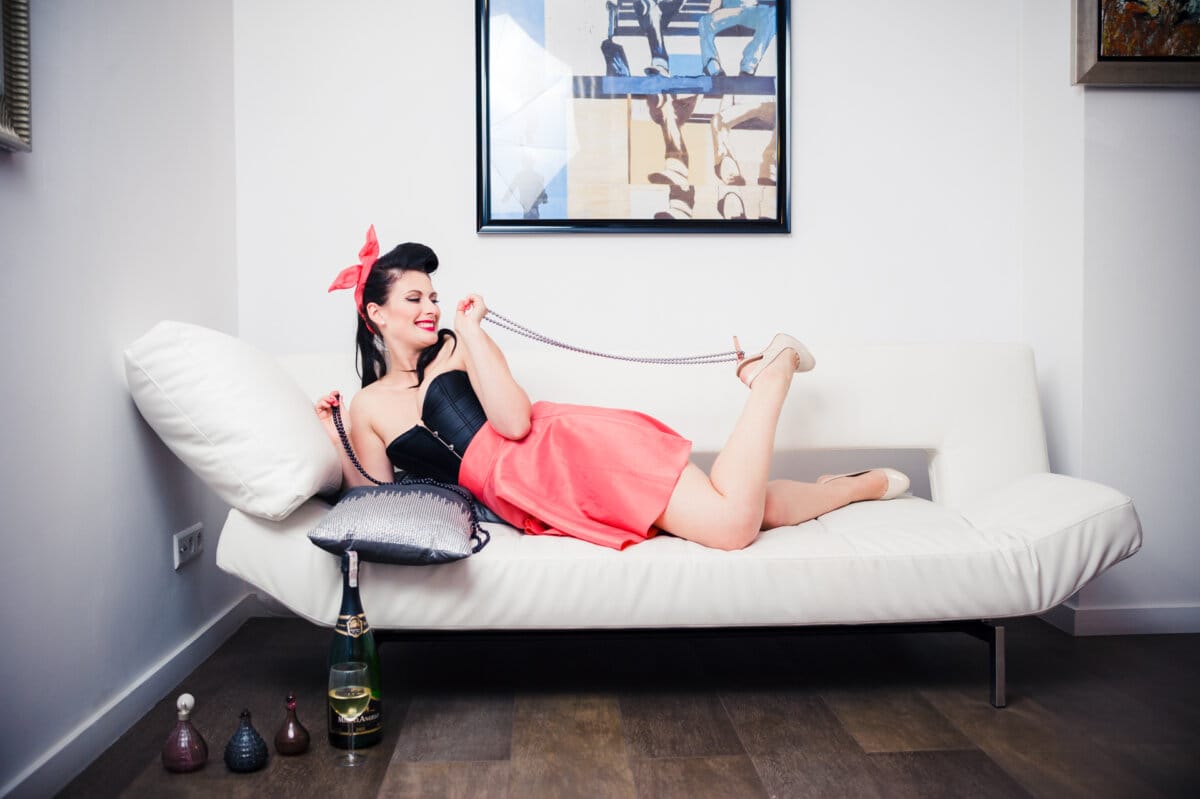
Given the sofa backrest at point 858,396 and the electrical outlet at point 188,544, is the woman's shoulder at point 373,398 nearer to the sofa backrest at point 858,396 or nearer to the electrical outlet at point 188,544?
the sofa backrest at point 858,396

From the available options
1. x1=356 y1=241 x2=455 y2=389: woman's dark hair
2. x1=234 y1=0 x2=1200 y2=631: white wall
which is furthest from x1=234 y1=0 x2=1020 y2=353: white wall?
x1=356 y1=241 x2=455 y2=389: woman's dark hair

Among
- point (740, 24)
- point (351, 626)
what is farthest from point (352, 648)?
point (740, 24)

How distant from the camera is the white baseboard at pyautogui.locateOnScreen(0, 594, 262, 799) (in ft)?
5.24

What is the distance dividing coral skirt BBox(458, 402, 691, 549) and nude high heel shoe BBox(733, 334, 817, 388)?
0.83 feet

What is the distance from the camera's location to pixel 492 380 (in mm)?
2137

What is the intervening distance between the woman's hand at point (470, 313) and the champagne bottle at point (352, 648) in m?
0.69

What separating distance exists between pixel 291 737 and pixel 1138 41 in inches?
119

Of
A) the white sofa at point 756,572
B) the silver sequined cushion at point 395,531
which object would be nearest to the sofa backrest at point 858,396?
the white sofa at point 756,572

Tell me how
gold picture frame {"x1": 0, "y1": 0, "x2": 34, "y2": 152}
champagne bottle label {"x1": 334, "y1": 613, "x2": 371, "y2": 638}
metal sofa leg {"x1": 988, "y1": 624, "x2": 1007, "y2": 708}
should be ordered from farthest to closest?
1. metal sofa leg {"x1": 988, "y1": 624, "x2": 1007, "y2": 708}
2. champagne bottle label {"x1": 334, "y1": 613, "x2": 371, "y2": 638}
3. gold picture frame {"x1": 0, "y1": 0, "x2": 34, "y2": 152}

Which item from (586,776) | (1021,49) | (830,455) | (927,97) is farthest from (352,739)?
(1021,49)

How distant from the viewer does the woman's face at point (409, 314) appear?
2332mm

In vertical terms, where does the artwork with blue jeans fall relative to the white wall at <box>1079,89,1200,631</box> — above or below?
above

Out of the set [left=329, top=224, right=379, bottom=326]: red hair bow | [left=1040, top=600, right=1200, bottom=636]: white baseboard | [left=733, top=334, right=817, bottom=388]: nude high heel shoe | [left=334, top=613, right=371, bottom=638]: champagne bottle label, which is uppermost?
[left=329, top=224, right=379, bottom=326]: red hair bow

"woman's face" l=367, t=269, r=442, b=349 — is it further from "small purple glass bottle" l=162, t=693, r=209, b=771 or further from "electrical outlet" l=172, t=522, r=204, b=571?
"small purple glass bottle" l=162, t=693, r=209, b=771
